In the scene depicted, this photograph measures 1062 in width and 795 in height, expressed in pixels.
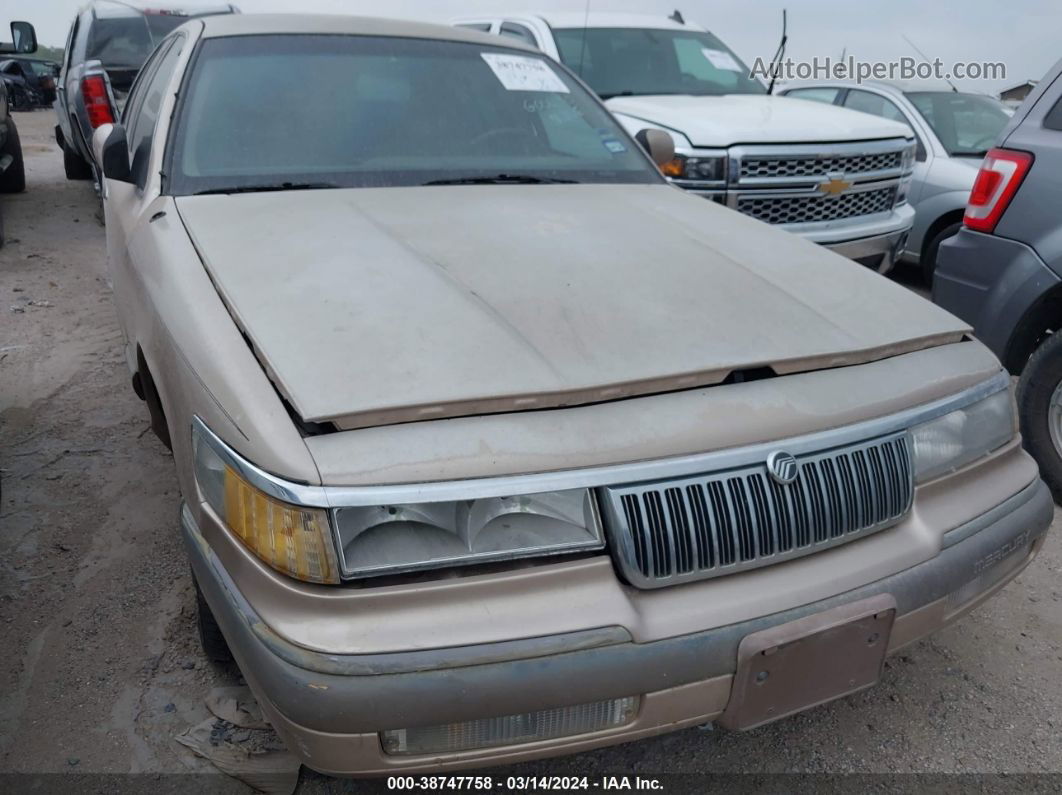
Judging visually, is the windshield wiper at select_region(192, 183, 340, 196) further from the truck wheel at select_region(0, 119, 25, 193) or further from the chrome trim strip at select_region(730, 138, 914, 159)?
the truck wheel at select_region(0, 119, 25, 193)

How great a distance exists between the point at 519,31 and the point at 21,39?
443 cm

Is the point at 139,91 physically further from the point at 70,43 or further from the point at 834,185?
the point at 70,43

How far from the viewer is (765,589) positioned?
5.38 feet

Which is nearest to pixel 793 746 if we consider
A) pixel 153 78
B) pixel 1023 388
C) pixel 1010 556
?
pixel 1010 556

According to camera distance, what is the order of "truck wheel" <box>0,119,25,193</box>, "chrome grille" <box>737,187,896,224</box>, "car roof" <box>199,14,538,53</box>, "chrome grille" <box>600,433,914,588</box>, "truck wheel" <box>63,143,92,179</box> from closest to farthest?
"chrome grille" <box>600,433,914,588</box> < "car roof" <box>199,14,538,53</box> < "chrome grille" <box>737,187,896,224</box> < "truck wheel" <box>0,119,25,193</box> < "truck wheel" <box>63,143,92,179</box>

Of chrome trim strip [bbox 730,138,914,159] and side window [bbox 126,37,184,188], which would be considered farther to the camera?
chrome trim strip [bbox 730,138,914,159]

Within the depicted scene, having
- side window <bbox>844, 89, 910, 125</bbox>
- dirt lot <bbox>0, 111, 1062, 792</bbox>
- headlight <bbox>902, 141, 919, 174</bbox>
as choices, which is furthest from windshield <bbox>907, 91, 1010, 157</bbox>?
dirt lot <bbox>0, 111, 1062, 792</bbox>

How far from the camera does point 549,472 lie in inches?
60.7

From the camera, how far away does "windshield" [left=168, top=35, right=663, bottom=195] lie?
2.73 metres

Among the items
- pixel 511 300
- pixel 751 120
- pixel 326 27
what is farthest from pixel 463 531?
pixel 751 120

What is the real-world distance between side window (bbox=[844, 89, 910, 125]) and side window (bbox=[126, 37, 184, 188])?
17.5ft

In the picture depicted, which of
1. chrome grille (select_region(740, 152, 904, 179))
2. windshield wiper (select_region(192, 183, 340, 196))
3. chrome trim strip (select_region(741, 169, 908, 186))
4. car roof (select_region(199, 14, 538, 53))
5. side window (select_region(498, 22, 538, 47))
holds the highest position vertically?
car roof (select_region(199, 14, 538, 53))

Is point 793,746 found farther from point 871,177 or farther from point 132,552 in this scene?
point 871,177

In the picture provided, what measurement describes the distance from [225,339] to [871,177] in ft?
15.1
